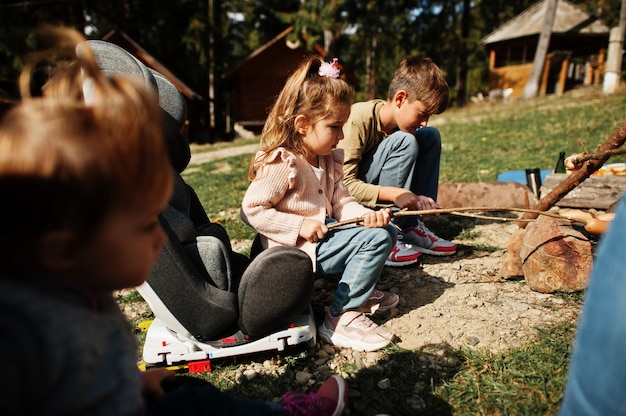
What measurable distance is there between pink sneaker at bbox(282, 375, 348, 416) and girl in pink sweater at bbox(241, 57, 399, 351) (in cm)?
53

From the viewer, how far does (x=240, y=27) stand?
89.6ft

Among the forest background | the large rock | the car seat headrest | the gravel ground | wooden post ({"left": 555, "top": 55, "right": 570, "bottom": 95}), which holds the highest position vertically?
the forest background

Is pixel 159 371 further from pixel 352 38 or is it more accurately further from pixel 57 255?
pixel 352 38

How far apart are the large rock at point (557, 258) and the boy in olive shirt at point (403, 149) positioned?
0.69 metres

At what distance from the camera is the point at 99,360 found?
0.94 meters

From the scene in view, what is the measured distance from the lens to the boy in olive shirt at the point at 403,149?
304 centimetres

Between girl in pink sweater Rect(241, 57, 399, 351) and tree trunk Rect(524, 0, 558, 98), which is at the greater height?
tree trunk Rect(524, 0, 558, 98)

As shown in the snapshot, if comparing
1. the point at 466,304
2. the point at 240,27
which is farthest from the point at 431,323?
the point at 240,27

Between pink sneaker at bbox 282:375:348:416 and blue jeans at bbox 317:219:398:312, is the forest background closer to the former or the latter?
blue jeans at bbox 317:219:398:312

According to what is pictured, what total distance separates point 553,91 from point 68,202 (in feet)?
71.6

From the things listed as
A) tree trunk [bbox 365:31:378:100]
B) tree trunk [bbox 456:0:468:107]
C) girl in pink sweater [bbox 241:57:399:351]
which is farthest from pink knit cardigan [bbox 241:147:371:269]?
tree trunk [bbox 456:0:468:107]

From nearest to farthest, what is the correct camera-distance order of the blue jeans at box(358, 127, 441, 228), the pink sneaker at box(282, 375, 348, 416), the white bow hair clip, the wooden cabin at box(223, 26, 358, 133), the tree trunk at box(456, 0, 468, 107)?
the pink sneaker at box(282, 375, 348, 416) → the white bow hair clip → the blue jeans at box(358, 127, 441, 228) → the wooden cabin at box(223, 26, 358, 133) → the tree trunk at box(456, 0, 468, 107)

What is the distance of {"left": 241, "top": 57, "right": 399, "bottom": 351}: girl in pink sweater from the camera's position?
2.14 m

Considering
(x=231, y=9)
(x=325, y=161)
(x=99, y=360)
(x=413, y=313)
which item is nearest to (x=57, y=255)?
(x=99, y=360)
